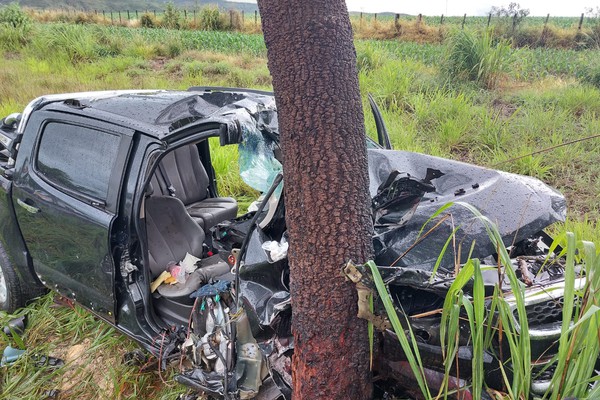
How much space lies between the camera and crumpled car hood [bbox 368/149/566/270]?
199 centimetres

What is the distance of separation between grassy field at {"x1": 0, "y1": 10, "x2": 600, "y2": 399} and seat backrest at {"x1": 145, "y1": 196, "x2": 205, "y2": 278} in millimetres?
687

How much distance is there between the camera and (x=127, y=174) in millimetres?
2637

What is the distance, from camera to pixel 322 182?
170cm

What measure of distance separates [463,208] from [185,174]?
7.43ft

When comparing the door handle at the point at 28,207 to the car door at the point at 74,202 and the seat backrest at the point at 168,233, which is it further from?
the seat backrest at the point at 168,233

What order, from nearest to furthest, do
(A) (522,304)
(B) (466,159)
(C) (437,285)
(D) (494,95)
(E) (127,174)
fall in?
(A) (522,304) → (C) (437,285) → (E) (127,174) → (B) (466,159) → (D) (494,95)

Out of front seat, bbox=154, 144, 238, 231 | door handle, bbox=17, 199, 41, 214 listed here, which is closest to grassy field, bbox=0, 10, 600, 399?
door handle, bbox=17, 199, 41, 214

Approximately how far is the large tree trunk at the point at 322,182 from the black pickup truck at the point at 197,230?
0.59 ft

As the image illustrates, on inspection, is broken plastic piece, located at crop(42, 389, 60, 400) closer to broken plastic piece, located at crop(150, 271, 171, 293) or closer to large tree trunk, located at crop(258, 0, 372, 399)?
broken plastic piece, located at crop(150, 271, 171, 293)

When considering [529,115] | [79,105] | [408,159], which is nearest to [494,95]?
[529,115]

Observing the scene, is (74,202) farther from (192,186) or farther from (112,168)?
(192,186)

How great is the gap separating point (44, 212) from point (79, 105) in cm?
71

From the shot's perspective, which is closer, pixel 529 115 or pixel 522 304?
pixel 522 304

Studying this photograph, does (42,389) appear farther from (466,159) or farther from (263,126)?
(466,159)
